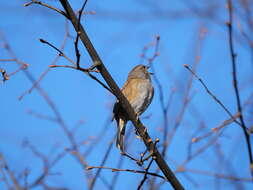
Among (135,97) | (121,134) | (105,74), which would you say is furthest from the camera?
(135,97)

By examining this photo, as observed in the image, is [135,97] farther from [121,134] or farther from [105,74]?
[105,74]

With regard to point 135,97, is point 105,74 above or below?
below

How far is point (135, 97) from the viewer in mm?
4332

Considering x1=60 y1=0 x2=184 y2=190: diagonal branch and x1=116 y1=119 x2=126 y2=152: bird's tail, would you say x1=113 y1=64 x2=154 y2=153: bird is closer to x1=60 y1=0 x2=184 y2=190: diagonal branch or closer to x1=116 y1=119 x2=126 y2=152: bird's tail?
x1=116 y1=119 x2=126 y2=152: bird's tail

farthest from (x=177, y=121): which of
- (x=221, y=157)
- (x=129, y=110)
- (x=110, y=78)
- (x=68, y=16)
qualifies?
(x=68, y=16)

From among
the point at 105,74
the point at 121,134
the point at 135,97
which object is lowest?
the point at 105,74

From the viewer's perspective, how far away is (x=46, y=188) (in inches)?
141

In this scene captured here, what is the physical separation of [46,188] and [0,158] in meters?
0.63

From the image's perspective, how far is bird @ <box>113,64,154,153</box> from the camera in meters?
4.06

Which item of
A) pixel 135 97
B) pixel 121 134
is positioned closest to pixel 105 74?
pixel 121 134

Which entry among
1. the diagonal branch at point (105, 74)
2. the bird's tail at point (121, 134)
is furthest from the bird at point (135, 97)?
the diagonal branch at point (105, 74)

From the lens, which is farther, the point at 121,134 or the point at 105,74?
the point at 121,134

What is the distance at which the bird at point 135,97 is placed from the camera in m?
4.06

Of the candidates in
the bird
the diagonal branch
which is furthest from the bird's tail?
the diagonal branch
